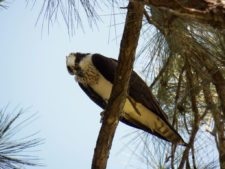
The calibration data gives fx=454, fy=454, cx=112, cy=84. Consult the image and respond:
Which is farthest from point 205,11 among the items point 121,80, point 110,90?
point 110,90

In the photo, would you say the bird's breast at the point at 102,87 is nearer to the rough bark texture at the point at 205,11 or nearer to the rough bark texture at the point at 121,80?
the rough bark texture at the point at 121,80

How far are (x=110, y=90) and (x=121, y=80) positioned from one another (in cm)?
82

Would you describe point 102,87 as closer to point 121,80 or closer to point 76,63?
point 76,63

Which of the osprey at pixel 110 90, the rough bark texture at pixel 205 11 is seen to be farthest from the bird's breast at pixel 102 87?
the rough bark texture at pixel 205 11

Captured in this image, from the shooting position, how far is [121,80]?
61.2 inches

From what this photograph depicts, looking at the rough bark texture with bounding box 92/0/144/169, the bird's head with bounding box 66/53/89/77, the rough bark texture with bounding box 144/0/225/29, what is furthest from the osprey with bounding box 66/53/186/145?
the rough bark texture with bounding box 144/0/225/29

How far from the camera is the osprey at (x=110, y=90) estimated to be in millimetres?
2195

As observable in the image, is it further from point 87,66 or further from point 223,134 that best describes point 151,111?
point 223,134

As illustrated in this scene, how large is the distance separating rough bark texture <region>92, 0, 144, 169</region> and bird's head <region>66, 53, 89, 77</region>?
86 cm

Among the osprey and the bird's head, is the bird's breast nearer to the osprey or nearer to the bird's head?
the osprey

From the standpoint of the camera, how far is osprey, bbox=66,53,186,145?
7.20 feet

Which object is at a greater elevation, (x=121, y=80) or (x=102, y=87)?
(x=102, y=87)

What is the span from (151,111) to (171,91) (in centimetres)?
17

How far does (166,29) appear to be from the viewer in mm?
1603
